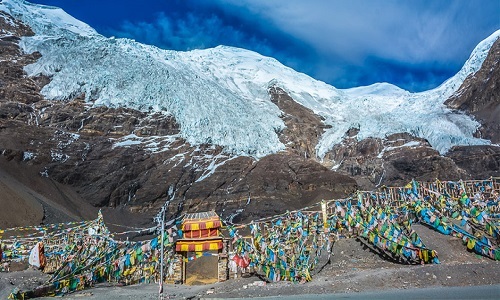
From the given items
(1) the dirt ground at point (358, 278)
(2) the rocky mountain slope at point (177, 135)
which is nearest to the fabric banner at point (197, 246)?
(1) the dirt ground at point (358, 278)

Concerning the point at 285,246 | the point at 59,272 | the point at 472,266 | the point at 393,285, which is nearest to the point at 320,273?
the point at 285,246

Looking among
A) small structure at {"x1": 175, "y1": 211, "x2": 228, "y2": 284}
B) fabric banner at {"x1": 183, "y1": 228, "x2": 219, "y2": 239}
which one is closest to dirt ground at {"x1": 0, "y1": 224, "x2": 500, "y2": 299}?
small structure at {"x1": 175, "y1": 211, "x2": 228, "y2": 284}

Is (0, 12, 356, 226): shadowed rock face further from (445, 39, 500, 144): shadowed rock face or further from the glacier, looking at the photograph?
(445, 39, 500, 144): shadowed rock face

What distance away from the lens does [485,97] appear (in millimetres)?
134625

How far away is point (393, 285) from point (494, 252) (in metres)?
5.63

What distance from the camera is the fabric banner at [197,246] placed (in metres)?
20.6

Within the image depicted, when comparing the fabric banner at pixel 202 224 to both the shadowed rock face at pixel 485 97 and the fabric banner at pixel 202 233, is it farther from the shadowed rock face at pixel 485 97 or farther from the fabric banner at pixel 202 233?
the shadowed rock face at pixel 485 97

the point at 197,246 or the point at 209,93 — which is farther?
the point at 209,93

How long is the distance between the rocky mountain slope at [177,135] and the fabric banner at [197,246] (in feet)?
91.5

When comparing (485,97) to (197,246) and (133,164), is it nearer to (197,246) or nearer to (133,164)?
(133,164)

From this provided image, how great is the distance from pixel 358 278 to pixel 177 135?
8362 centimetres

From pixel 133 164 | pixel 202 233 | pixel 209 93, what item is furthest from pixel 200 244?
pixel 209 93

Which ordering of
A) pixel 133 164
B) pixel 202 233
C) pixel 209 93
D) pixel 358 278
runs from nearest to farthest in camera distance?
1. pixel 358 278
2. pixel 202 233
3. pixel 133 164
4. pixel 209 93

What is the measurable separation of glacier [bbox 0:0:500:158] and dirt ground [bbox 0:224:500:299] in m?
76.2
